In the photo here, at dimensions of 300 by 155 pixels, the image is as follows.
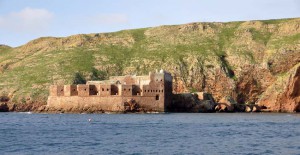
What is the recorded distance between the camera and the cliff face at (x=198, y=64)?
159875 mm

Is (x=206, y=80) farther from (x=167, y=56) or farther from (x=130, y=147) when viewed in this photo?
(x=130, y=147)

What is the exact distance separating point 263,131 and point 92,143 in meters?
27.6

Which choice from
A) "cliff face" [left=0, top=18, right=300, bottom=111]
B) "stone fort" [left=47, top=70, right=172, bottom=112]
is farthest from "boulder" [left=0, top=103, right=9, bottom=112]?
"stone fort" [left=47, top=70, right=172, bottom=112]

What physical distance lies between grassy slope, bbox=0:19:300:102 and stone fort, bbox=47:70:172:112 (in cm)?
2802

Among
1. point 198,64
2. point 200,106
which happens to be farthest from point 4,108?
point 198,64

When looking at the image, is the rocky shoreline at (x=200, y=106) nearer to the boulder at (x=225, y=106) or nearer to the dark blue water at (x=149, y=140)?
the boulder at (x=225, y=106)

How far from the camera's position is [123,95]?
129125mm

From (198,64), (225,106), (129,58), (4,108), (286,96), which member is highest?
Result: (129,58)

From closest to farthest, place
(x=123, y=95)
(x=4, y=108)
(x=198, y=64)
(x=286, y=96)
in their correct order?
(x=123, y=95)
(x=286, y=96)
(x=4, y=108)
(x=198, y=64)

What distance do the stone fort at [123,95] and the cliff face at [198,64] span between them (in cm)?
2574

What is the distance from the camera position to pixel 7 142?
215 feet

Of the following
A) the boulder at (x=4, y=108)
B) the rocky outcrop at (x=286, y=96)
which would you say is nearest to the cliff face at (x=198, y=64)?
the rocky outcrop at (x=286, y=96)

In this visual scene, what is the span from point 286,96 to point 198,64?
34.6 meters

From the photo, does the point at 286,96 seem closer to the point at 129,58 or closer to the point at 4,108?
the point at 129,58
